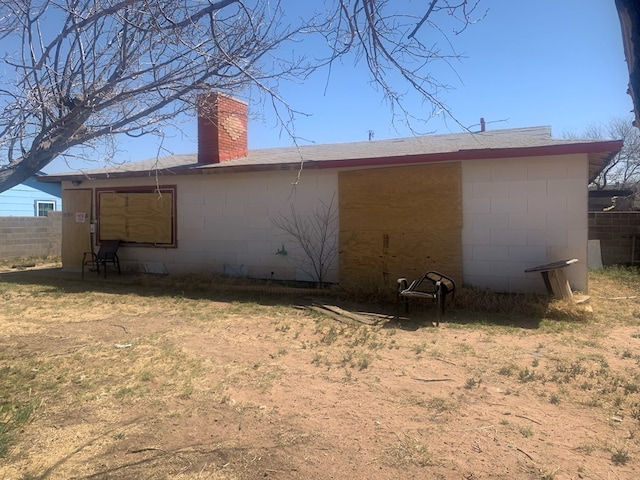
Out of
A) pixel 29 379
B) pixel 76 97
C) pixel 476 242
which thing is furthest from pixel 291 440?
pixel 476 242

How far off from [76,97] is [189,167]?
7.21 metres

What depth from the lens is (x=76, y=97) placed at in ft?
15.5

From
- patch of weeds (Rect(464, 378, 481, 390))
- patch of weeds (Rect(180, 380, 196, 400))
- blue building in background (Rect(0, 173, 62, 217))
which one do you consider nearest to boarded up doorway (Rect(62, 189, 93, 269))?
blue building in background (Rect(0, 173, 62, 217))

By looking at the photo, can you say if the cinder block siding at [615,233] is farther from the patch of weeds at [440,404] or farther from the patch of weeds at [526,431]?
the patch of weeds at [526,431]

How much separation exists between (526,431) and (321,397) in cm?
170

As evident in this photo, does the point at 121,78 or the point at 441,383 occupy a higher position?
the point at 121,78

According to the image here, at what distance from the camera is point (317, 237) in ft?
34.4

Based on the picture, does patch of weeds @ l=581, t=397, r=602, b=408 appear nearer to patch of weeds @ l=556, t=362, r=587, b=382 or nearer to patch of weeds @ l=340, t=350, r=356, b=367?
patch of weeds @ l=556, t=362, r=587, b=382

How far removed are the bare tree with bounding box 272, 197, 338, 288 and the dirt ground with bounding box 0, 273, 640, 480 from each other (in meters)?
2.84

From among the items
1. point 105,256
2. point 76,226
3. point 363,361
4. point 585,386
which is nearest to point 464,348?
point 363,361

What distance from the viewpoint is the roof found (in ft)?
27.0

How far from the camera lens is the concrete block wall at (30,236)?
53.4 feet

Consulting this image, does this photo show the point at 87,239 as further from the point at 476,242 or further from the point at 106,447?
the point at 106,447

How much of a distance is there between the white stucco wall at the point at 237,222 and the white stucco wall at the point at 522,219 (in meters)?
2.82
